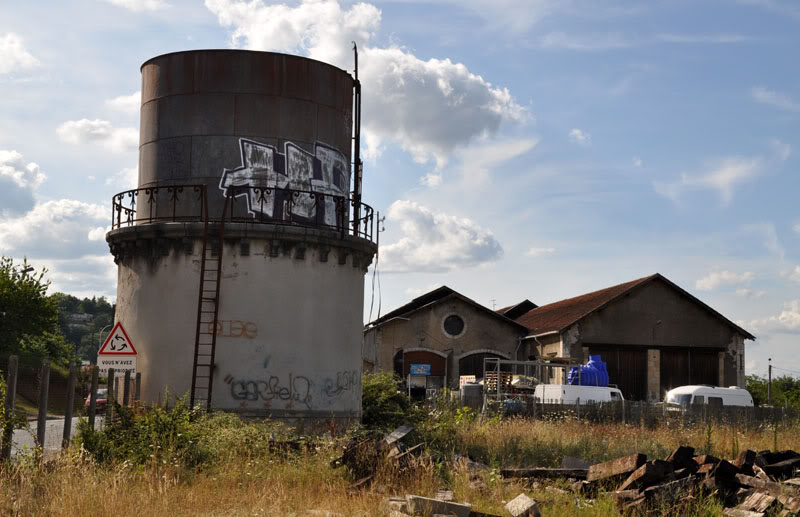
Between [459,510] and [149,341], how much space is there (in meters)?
11.6

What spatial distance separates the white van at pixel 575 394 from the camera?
31781mm

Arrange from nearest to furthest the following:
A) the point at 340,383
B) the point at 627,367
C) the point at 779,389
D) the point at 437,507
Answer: the point at 437,507 < the point at 340,383 < the point at 627,367 < the point at 779,389

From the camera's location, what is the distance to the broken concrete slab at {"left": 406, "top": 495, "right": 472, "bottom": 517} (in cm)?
1083

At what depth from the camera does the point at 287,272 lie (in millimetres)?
20141

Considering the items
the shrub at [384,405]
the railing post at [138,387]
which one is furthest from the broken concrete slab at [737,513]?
the railing post at [138,387]

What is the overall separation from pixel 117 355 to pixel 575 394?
19.3 m

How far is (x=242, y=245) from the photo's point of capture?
65.2 ft

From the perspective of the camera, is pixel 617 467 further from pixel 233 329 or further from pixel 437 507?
pixel 233 329

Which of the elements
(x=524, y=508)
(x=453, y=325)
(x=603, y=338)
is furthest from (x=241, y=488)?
→ (x=453, y=325)

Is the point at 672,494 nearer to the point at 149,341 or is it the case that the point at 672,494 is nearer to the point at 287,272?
the point at 287,272

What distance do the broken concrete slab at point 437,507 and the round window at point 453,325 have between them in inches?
1426

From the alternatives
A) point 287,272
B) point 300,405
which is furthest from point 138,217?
point 300,405

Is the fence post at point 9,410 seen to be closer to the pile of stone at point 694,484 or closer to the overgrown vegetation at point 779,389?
the pile of stone at point 694,484

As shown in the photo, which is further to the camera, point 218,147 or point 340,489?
point 218,147
